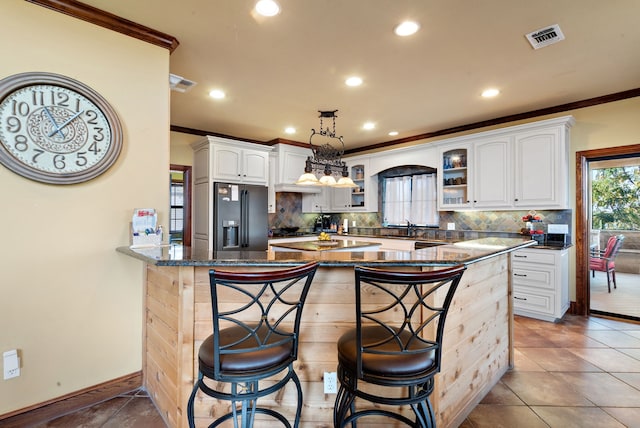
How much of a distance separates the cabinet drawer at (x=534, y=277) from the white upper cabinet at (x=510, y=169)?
0.77 meters

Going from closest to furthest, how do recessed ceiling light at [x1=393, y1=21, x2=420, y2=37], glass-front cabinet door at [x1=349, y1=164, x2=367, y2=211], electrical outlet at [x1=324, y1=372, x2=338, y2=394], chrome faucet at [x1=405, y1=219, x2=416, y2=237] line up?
electrical outlet at [x1=324, y1=372, x2=338, y2=394] → recessed ceiling light at [x1=393, y1=21, x2=420, y2=37] → chrome faucet at [x1=405, y1=219, x2=416, y2=237] → glass-front cabinet door at [x1=349, y1=164, x2=367, y2=211]

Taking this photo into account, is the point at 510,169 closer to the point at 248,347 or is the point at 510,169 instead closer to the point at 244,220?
the point at 244,220

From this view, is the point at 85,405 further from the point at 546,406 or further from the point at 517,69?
the point at 517,69

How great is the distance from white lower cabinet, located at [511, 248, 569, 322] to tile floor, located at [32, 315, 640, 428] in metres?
0.47

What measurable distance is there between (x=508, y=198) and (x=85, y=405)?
4709 millimetres

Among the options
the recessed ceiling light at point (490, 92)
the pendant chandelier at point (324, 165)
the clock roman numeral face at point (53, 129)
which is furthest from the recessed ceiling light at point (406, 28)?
the clock roman numeral face at point (53, 129)

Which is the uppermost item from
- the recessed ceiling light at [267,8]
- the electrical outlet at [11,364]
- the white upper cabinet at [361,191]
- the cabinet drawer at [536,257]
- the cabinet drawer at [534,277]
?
the recessed ceiling light at [267,8]

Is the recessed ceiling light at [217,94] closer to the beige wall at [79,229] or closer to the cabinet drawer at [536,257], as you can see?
the beige wall at [79,229]

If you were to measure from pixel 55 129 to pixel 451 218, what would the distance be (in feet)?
15.8

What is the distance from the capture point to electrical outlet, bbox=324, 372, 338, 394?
5.57 ft

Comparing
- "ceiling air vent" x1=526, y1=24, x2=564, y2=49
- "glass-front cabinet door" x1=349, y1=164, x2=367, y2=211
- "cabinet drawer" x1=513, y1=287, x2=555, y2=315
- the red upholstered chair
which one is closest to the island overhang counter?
"ceiling air vent" x1=526, y1=24, x2=564, y2=49

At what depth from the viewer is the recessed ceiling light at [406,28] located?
7.19ft

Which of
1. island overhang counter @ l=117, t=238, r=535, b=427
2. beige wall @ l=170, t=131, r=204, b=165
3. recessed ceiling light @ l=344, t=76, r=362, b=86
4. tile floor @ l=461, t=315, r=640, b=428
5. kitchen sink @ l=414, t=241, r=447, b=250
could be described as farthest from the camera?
beige wall @ l=170, t=131, r=204, b=165

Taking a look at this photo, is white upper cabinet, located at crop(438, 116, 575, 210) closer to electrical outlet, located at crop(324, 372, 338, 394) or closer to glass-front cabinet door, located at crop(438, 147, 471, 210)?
glass-front cabinet door, located at crop(438, 147, 471, 210)
